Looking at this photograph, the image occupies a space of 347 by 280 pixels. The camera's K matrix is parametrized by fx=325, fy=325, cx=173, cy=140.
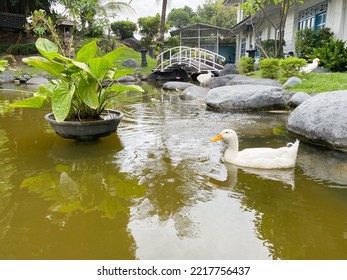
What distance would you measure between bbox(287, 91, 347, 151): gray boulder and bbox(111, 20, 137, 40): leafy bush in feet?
97.4

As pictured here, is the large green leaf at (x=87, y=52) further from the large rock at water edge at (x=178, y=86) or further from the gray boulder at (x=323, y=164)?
A: the large rock at water edge at (x=178, y=86)

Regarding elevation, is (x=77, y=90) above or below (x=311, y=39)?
below

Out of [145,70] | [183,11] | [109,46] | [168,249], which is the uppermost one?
[183,11]

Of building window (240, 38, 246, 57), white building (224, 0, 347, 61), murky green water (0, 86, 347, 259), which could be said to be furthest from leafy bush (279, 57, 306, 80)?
building window (240, 38, 246, 57)

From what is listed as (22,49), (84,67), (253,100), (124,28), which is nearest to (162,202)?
(84,67)

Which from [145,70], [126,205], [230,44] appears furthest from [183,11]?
[126,205]

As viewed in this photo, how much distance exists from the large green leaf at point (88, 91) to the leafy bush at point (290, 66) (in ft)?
27.5

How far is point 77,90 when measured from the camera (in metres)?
4.67

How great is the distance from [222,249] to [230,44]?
36341 mm

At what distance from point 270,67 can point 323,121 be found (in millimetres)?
7761

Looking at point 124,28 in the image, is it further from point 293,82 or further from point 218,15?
point 293,82

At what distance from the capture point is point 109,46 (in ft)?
82.6

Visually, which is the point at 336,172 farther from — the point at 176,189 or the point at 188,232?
the point at 188,232

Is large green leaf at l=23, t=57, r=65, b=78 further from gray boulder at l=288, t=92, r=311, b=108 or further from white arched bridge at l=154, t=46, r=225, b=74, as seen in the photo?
white arched bridge at l=154, t=46, r=225, b=74
